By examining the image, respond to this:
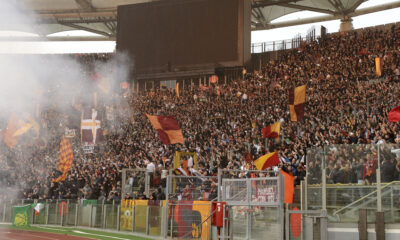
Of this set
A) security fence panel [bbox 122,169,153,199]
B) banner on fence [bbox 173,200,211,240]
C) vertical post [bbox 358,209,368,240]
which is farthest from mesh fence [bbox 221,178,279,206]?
security fence panel [bbox 122,169,153,199]

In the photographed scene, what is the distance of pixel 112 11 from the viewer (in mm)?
46844

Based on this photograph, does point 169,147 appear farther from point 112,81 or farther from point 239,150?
point 112,81

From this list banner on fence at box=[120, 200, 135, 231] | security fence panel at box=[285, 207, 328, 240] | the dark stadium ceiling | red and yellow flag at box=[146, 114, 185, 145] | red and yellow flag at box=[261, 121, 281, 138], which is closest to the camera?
security fence panel at box=[285, 207, 328, 240]

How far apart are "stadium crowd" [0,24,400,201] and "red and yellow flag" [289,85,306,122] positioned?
1.44 ft

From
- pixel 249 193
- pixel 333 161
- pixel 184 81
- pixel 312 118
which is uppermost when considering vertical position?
pixel 184 81

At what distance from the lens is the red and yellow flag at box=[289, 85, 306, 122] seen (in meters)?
22.3

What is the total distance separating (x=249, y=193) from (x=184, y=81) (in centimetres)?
2467

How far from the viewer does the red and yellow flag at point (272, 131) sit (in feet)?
69.4

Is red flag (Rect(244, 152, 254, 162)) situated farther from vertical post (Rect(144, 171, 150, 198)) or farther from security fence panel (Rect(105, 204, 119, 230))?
security fence panel (Rect(105, 204, 119, 230))

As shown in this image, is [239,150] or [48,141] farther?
[48,141]

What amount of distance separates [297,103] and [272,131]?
2.11 m

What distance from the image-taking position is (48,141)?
84.5 feet

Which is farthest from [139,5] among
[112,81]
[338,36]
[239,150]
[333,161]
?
[333,161]

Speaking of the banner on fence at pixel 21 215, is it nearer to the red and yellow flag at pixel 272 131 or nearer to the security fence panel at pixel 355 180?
the red and yellow flag at pixel 272 131
